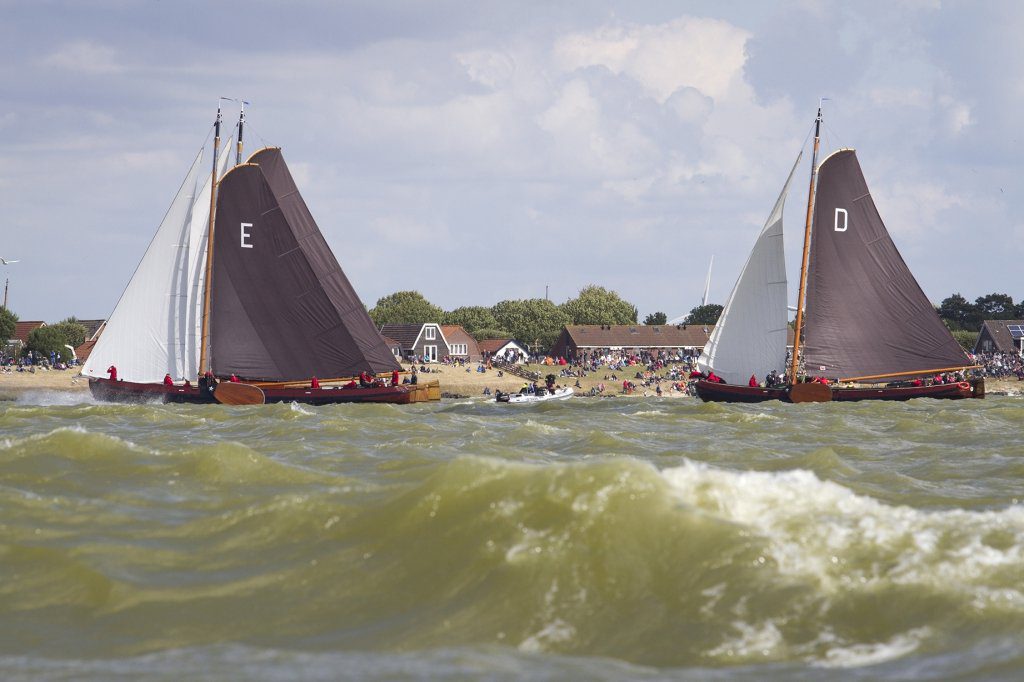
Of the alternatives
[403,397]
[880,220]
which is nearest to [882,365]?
[880,220]

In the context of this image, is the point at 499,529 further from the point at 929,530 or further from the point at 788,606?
the point at 929,530

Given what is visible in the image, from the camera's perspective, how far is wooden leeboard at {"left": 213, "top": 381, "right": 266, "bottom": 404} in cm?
5059

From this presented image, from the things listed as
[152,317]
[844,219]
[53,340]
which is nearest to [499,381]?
[53,340]

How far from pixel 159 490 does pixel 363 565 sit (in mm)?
5064

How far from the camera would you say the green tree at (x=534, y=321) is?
154m

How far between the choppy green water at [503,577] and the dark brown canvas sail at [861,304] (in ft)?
134

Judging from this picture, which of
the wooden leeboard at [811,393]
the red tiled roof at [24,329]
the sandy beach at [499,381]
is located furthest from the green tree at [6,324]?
the wooden leeboard at [811,393]

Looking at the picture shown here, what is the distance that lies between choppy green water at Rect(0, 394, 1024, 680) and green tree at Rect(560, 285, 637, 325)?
15023 cm

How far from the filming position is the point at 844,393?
181 feet

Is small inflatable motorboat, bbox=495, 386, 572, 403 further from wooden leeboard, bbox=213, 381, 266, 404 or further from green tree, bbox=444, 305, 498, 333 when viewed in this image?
green tree, bbox=444, 305, 498, 333

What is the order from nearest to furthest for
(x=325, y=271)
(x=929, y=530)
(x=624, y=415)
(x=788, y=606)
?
(x=788, y=606)
(x=929, y=530)
(x=624, y=415)
(x=325, y=271)

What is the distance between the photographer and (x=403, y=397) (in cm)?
5528

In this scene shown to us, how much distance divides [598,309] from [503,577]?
158858 millimetres

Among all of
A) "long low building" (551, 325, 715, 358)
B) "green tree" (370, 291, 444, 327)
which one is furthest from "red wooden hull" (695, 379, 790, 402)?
"green tree" (370, 291, 444, 327)
